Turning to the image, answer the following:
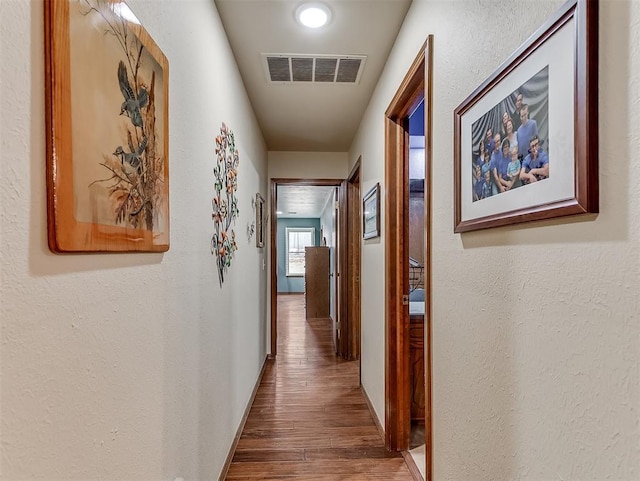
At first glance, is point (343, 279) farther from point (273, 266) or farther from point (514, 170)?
point (514, 170)

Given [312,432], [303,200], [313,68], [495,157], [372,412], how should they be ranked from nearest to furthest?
[495,157] < [313,68] < [312,432] < [372,412] < [303,200]

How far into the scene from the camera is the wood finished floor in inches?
79.8

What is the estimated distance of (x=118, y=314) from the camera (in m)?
0.84

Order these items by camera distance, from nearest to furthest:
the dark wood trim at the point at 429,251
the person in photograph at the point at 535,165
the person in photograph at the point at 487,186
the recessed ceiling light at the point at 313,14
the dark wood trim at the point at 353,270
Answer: the person in photograph at the point at 535,165, the person in photograph at the point at 487,186, the dark wood trim at the point at 429,251, the recessed ceiling light at the point at 313,14, the dark wood trim at the point at 353,270

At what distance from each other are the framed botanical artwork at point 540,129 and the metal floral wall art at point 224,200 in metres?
1.16

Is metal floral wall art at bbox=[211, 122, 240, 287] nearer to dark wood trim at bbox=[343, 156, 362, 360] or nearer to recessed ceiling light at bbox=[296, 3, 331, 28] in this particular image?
recessed ceiling light at bbox=[296, 3, 331, 28]

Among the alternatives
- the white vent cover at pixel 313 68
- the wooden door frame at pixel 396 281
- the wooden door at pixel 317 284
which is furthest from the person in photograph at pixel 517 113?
the wooden door at pixel 317 284

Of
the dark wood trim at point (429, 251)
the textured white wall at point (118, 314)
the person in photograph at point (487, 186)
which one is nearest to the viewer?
the textured white wall at point (118, 314)

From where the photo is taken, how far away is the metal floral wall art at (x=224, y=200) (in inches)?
70.7

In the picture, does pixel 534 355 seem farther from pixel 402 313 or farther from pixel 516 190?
pixel 402 313

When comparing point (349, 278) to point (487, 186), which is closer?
point (487, 186)

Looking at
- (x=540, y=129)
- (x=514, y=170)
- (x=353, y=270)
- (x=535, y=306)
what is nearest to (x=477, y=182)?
(x=514, y=170)

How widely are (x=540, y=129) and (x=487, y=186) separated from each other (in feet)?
0.81

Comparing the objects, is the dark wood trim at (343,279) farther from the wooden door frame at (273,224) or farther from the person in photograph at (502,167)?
the person in photograph at (502,167)
